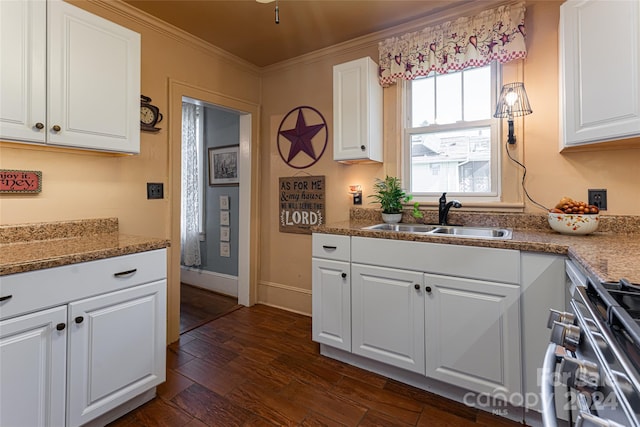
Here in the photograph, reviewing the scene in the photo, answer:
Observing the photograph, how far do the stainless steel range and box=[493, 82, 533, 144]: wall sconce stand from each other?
1346mm

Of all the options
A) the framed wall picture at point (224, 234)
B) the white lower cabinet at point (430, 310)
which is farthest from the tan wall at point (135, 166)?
the white lower cabinet at point (430, 310)

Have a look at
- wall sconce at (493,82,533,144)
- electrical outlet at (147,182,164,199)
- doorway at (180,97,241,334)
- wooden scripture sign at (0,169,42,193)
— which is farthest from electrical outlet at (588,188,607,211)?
wooden scripture sign at (0,169,42,193)

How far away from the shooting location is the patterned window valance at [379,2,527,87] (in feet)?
6.23

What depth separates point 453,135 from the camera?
2.24m

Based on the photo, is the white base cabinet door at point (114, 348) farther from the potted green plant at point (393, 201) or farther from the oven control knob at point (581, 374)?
the oven control knob at point (581, 374)

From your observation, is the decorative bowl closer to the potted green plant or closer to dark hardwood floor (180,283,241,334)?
the potted green plant

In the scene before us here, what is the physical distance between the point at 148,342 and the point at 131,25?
2.14 metres

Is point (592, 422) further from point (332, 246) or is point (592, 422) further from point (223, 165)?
point (223, 165)

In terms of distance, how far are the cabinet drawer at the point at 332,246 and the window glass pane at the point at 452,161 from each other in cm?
81

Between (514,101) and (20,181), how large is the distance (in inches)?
115

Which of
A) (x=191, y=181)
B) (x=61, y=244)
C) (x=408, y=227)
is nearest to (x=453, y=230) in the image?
(x=408, y=227)

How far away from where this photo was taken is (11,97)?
4.46 feet

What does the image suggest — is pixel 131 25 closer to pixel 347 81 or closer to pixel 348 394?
pixel 347 81

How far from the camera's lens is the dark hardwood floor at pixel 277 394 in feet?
5.05
